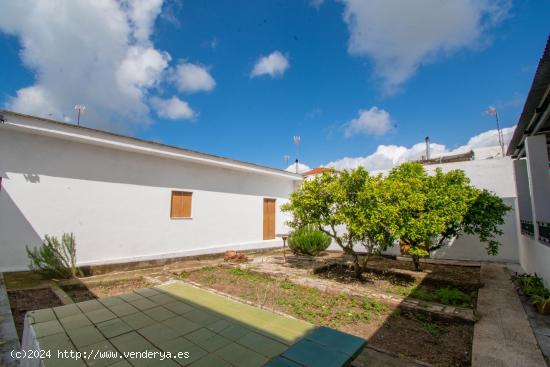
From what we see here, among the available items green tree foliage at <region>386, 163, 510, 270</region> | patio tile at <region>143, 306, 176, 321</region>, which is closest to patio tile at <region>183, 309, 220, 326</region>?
patio tile at <region>143, 306, 176, 321</region>

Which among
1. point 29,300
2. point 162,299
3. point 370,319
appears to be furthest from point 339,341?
point 29,300

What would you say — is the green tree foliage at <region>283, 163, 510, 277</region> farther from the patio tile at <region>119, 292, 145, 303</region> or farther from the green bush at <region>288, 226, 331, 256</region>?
the patio tile at <region>119, 292, 145, 303</region>

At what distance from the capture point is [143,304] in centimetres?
256

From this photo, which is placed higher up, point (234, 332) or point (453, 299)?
point (234, 332)

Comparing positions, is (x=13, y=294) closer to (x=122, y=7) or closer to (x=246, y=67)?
(x=122, y=7)

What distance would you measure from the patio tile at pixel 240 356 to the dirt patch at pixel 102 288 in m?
4.76

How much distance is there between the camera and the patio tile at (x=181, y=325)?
1.97 m

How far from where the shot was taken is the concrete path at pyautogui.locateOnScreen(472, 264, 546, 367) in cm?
277

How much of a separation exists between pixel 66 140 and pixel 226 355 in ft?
25.1

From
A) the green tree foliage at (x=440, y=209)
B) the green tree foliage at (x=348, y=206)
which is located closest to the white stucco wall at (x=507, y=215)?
the green tree foliage at (x=440, y=209)

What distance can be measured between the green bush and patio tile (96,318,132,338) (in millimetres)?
8141

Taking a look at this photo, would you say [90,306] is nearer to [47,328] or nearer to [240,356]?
[47,328]

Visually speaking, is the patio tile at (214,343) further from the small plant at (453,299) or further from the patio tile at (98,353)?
the small plant at (453,299)

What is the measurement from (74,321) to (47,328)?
7.5 inches
